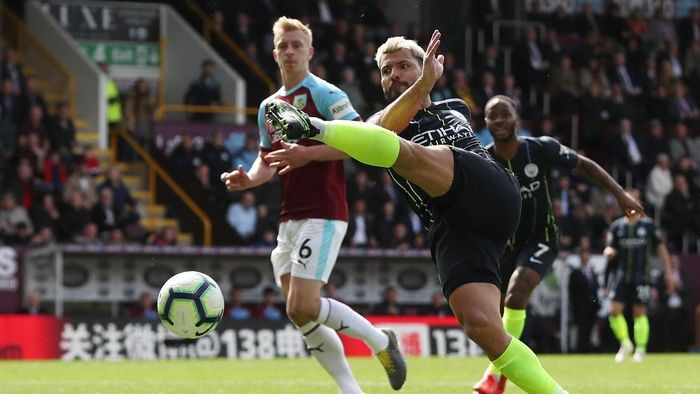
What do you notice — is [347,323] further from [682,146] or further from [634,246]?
[682,146]

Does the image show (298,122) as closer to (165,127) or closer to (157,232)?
(157,232)

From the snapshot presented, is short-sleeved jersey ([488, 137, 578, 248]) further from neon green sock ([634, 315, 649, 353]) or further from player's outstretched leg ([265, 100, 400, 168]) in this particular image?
neon green sock ([634, 315, 649, 353])

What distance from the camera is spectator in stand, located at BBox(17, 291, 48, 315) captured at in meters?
20.6

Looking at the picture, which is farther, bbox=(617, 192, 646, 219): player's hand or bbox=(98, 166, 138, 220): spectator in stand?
bbox=(98, 166, 138, 220): spectator in stand

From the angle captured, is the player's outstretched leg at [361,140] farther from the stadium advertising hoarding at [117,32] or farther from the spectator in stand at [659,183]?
the stadium advertising hoarding at [117,32]

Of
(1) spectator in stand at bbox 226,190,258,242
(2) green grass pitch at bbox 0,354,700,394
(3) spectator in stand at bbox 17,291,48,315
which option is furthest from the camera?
(1) spectator in stand at bbox 226,190,258,242

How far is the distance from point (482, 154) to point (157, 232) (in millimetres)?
15174

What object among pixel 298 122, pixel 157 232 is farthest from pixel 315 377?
pixel 157 232

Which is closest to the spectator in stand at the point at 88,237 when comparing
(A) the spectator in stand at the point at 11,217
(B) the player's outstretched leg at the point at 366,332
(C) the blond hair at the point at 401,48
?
(A) the spectator in stand at the point at 11,217

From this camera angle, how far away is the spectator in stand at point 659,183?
2745 centimetres

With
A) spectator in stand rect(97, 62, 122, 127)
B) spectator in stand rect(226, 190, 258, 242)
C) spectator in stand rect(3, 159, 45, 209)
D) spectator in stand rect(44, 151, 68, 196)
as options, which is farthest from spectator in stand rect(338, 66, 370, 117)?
Answer: spectator in stand rect(3, 159, 45, 209)

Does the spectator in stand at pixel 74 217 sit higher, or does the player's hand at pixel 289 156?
the player's hand at pixel 289 156

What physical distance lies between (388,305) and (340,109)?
528 inches

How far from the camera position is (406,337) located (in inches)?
848
